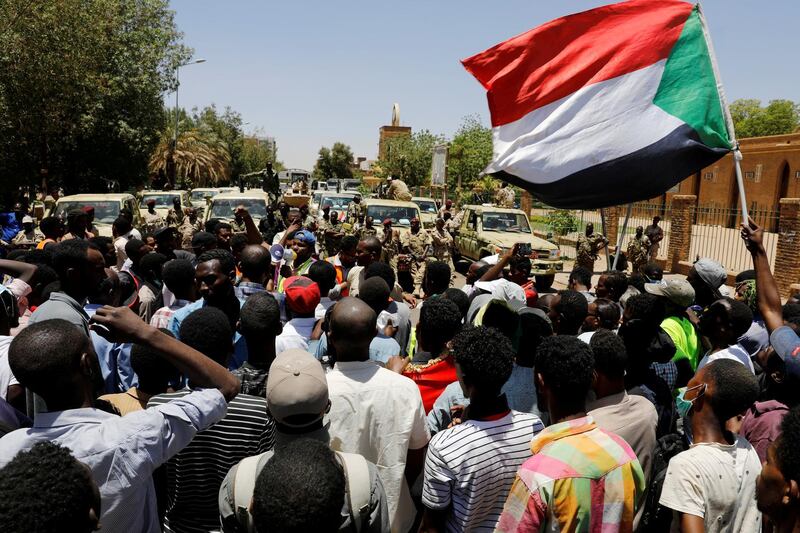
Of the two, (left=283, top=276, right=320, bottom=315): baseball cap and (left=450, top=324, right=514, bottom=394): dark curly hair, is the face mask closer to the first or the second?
(left=450, top=324, right=514, bottom=394): dark curly hair

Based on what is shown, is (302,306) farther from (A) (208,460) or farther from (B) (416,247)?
(B) (416,247)

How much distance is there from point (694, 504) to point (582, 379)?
1.93 ft

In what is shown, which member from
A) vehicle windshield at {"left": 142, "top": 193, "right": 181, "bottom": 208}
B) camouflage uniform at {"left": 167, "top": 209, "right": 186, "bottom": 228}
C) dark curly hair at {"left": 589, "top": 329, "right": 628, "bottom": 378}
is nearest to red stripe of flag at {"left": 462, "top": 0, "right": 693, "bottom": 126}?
dark curly hair at {"left": 589, "top": 329, "right": 628, "bottom": 378}

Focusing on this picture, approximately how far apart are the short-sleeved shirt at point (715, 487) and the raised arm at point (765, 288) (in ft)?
4.61

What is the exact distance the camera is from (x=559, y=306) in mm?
4297

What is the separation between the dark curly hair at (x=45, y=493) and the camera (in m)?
1.49

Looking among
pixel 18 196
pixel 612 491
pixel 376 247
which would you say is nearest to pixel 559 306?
pixel 612 491

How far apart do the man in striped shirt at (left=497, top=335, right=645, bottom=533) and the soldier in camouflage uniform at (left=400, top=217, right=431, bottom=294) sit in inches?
365

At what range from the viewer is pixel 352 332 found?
9.71 feet

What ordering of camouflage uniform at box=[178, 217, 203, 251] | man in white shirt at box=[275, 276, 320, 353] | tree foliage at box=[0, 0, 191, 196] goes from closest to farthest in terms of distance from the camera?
man in white shirt at box=[275, 276, 320, 353], camouflage uniform at box=[178, 217, 203, 251], tree foliage at box=[0, 0, 191, 196]

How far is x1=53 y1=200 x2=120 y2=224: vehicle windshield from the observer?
1400 cm

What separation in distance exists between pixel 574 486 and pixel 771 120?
67.1 metres

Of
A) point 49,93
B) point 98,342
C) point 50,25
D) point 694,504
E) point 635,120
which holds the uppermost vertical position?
point 50,25

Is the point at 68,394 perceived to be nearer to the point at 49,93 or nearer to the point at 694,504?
the point at 694,504
